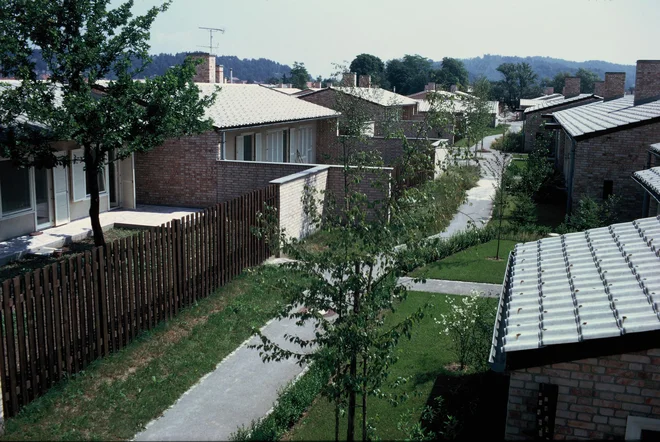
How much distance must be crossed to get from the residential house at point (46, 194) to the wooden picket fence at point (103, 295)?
3916mm

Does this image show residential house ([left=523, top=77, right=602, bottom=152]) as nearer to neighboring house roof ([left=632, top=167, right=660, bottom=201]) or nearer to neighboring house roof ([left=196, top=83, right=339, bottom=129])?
neighboring house roof ([left=196, top=83, right=339, bottom=129])

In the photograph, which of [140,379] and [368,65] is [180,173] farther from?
[368,65]

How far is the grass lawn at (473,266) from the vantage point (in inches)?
564

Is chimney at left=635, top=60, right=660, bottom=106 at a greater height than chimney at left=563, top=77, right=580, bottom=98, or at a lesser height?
lesser

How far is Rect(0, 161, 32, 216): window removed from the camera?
14672 mm

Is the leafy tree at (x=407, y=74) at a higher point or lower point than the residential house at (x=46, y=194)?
higher

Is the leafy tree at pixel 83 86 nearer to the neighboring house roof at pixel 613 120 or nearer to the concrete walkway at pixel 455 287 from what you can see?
the concrete walkway at pixel 455 287

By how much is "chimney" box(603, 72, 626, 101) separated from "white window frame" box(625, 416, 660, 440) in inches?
1322

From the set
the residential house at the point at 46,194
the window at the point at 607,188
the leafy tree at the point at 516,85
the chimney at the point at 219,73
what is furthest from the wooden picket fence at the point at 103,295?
the leafy tree at the point at 516,85

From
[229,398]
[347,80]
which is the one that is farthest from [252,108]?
[229,398]

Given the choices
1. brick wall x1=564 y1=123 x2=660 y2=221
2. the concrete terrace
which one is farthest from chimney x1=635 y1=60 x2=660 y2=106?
the concrete terrace

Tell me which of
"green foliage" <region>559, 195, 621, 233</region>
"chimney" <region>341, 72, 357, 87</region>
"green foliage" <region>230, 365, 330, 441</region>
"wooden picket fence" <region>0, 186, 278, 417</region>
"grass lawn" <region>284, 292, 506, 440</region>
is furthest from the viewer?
"chimney" <region>341, 72, 357, 87</region>

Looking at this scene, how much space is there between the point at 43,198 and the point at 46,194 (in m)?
0.14

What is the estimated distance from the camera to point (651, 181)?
13.5 m
